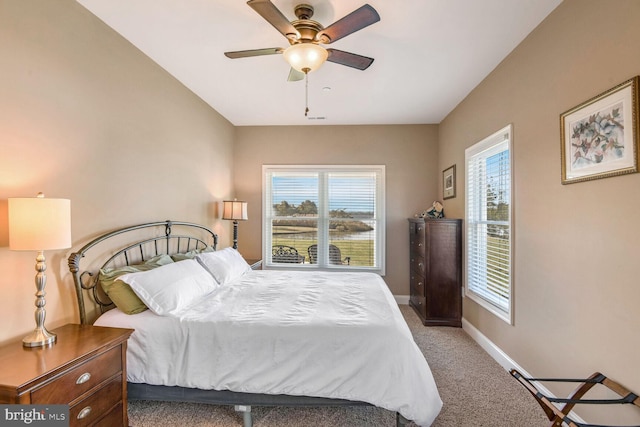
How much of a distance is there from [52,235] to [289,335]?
140cm

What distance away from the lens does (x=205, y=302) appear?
234 cm

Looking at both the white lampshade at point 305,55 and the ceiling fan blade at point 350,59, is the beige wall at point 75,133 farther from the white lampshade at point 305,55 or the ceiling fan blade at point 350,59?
the ceiling fan blade at point 350,59

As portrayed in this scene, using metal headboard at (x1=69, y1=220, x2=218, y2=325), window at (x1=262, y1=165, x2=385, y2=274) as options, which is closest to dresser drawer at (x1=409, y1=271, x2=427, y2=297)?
window at (x1=262, y1=165, x2=385, y2=274)

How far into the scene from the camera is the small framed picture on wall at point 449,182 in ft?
13.4

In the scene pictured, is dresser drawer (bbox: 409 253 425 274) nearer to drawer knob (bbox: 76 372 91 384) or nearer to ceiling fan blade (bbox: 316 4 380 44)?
ceiling fan blade (bbox: 316 4 380 44)

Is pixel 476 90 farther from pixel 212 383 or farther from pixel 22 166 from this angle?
pixel 22 166

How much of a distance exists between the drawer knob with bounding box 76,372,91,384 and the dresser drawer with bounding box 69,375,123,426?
0.09 m

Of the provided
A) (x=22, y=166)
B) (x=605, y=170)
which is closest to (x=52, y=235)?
(x=22, y=166)

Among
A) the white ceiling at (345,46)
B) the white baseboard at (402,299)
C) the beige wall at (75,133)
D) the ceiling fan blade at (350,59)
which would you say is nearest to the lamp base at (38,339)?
the beige wall at (75,133)

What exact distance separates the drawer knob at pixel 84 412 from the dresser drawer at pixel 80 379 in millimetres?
86

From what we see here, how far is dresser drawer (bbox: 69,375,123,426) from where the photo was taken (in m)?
1.46

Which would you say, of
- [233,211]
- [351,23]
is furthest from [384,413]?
[233,211]

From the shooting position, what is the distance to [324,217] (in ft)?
16.0

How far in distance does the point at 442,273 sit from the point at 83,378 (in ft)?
11.8
